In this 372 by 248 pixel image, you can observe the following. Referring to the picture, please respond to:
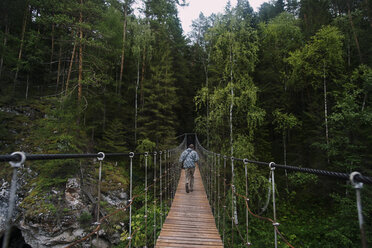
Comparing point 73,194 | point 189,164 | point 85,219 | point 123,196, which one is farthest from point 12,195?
point 123,196

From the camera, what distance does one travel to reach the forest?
5.39 meters

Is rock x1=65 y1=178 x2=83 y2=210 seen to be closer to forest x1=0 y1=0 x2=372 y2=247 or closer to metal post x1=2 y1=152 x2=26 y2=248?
forest x1=0 y1=0 x2=372 y2=247

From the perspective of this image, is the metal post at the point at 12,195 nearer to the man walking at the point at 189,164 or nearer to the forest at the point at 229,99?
the man walking at the point at 189,164

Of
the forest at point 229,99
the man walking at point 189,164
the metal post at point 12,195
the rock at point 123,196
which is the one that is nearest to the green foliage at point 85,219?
the forest at point 229,99

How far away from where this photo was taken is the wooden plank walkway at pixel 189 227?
2.22 m

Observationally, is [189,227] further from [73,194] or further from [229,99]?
[73,194]

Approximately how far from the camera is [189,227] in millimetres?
2609

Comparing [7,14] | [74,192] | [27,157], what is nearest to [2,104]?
[7,14]

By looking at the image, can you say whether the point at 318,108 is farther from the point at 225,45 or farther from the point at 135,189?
the point at 135,189

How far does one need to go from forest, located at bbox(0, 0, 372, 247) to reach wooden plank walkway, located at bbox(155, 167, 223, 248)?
199 cm

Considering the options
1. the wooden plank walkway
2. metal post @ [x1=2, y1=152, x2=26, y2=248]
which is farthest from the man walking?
metal post @ [x1=2, y1=152, x2=26, y2=248]

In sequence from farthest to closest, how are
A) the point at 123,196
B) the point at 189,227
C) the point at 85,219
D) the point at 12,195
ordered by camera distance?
1. the point at 123,196
2. the point at 85,219
3. the point at 189,227
4. the point at 12,195

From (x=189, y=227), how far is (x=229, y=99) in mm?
3513

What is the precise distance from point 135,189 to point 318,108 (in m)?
8.11
